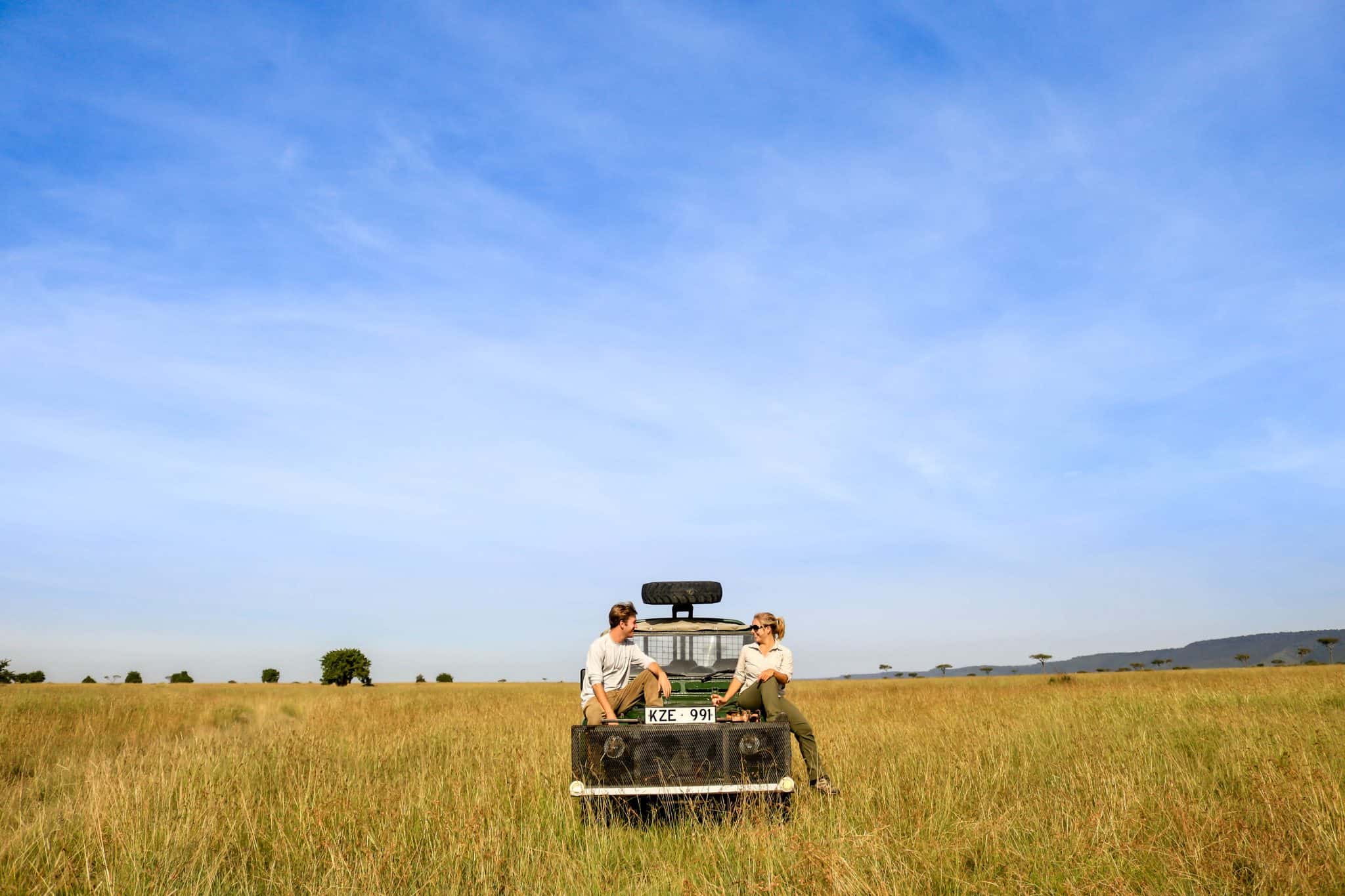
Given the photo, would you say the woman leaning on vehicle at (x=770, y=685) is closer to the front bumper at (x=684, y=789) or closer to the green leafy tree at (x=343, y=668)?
the front bumper at (x=684, y=789)

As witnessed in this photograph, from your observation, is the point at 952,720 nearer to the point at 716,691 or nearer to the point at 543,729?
the point at 543,729

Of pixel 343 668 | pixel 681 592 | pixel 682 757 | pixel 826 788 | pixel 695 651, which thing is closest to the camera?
pixel 682 757

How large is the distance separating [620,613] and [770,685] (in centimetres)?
162

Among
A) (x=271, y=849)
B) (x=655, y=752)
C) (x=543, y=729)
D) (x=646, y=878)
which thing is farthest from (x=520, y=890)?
(x=543, y=729)

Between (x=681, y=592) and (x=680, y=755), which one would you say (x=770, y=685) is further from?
(x=681, y=592)

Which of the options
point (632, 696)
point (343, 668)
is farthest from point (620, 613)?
point (343, 668)

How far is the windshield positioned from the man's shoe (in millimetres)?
1812

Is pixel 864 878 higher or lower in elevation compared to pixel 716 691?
lower

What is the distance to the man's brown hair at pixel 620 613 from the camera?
8227 millimetres

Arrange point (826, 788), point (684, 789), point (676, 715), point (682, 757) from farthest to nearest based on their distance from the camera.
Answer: point (826, 788)
point (676, 715)
point (682, 757)
point (684, 789)

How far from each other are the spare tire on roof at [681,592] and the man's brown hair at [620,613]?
7.33 ft

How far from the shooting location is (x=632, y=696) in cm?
828

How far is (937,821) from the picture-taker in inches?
292

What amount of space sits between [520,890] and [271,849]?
296cm
